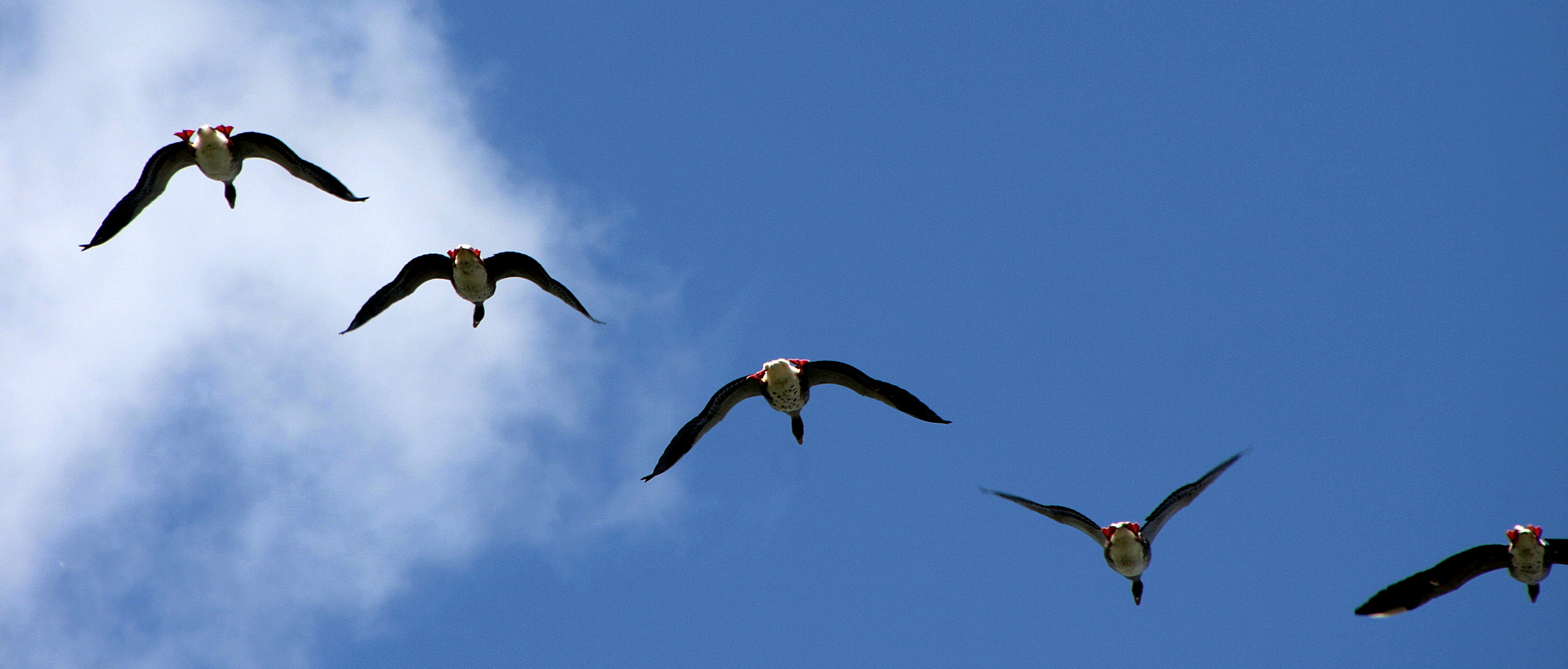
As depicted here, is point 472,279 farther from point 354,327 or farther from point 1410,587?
point 1410,587

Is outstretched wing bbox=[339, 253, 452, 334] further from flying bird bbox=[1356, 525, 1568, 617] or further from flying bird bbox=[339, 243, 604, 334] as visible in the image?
flying bird bbox=[1356, 525, 1568, 617]

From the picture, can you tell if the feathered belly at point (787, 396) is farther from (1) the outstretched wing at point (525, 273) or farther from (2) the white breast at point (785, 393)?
(1) the outstretched wing at point (525, 273)

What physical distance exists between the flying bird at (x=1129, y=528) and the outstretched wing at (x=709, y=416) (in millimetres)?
5697

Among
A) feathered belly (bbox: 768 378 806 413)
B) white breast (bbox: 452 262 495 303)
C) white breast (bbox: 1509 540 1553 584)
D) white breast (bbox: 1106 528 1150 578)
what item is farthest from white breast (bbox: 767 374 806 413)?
white breast (bbox: 1509 540 1553 584)

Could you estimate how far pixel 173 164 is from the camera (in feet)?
77.9

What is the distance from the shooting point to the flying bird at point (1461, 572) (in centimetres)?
2125

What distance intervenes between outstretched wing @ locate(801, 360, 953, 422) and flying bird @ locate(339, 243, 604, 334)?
4366mm

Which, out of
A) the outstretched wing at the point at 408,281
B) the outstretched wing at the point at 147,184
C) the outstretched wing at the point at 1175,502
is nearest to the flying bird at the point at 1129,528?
the outstretched wing at the point at 1175,502

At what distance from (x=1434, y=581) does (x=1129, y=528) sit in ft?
17.9

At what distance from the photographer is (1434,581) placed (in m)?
21.6

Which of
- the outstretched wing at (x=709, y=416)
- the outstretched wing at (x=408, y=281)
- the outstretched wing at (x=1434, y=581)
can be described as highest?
the outstretched wing at (x=408, y=281)

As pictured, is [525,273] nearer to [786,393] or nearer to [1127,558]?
[786,393]

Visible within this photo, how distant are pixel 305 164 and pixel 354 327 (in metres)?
3.48

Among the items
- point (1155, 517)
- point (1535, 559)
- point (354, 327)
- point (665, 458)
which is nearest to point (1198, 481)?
point (1155, 517)
